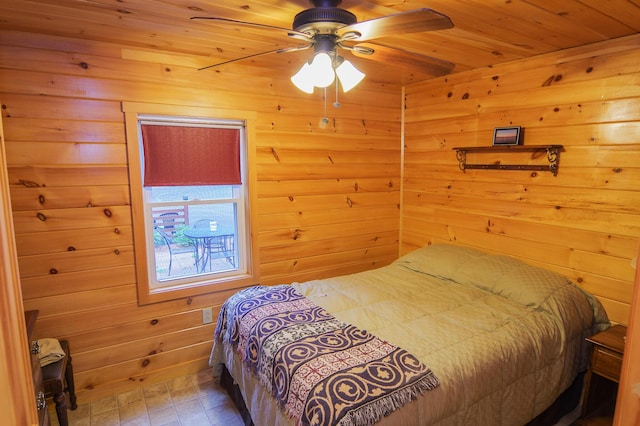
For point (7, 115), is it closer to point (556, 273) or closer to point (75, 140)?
point (75, 140)

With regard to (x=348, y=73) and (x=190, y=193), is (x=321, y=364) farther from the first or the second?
(x=190, y=193)

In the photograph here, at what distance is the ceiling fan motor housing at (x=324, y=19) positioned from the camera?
1442 mm

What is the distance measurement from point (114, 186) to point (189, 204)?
0.53 meters

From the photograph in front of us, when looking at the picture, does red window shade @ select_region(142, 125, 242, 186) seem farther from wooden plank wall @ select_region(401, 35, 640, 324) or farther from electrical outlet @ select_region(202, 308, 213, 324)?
wooden plank wall @ select_region(401, 35, 640, 324)

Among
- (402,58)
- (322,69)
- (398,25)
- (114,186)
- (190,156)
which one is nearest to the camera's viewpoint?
(398,25)

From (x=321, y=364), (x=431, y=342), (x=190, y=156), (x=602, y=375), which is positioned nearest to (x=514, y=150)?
(x=602, y=375)

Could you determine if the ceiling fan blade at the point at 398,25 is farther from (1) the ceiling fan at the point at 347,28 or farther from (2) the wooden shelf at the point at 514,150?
(2) the wooden shelf at the point at 514,150

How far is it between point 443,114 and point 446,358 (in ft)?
7.20

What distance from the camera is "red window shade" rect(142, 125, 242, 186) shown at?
253 centimetres

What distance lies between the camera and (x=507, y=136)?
2691mm

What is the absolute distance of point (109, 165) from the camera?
2357 millimetres

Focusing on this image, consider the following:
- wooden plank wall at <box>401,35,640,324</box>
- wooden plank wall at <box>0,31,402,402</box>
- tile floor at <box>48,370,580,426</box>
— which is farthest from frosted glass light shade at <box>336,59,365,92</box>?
tile floor at <box>48,370,580,426</box>

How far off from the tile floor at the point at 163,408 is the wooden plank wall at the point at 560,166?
2223 mm

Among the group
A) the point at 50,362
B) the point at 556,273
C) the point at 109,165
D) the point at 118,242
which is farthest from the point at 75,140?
the point at 556,273
